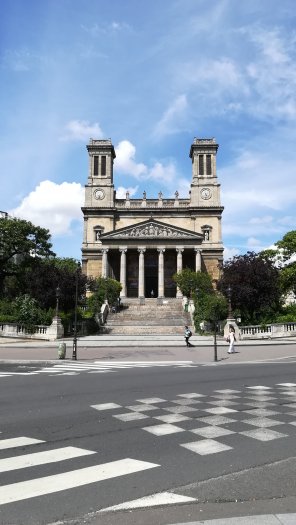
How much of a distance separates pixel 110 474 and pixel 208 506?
1269 millimetres

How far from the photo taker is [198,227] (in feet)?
247

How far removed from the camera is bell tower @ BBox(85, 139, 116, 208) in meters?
77.4

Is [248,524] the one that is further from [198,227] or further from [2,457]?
[198,227]

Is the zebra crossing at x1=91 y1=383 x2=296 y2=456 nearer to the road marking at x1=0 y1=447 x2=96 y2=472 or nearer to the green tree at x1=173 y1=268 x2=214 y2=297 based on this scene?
the road marking at x1=0 y1=447 x2=96 y2=472

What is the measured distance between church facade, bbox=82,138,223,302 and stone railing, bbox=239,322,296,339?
1066 inches

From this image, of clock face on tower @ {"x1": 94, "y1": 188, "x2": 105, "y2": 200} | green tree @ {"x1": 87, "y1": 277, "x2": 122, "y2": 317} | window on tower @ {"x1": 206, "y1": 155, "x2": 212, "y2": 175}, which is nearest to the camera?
Result: green tree @ {"x1": 87, "y1": 277, "x2": 122, "y2": 317}

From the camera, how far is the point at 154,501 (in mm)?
4383

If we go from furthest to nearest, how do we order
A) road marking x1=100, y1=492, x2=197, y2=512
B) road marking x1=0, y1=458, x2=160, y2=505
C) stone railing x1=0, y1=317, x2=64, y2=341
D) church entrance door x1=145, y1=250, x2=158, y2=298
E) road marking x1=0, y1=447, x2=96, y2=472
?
church entrance door x1=145, y1=250, x2=158, y2=298, stone railing x1=0, y1=317, x2=64, y2=341, road marking x1=0, y1=447, x2=96, y2=472, road marking x1=0, y1=458, x2=160, y2=505, road marking x1=100, y1=492, x2=197, y2=512

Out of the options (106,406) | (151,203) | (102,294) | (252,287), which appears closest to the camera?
(106,406)

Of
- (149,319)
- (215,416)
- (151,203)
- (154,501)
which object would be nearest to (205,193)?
(151,203)

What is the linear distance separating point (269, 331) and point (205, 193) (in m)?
44.8

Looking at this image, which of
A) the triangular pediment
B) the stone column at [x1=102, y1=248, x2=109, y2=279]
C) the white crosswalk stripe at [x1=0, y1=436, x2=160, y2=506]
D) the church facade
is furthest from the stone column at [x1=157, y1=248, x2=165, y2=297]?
the white crosswalk stripe at [x1=0, y1=436, x2=160, y2=506]

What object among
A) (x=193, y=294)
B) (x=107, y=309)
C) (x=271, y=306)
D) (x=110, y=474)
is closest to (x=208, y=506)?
(x=110, y=474)

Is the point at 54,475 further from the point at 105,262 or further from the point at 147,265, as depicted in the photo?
the point at 147,265
